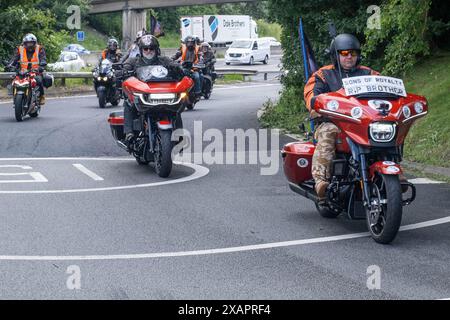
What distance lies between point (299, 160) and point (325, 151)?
1.67ft

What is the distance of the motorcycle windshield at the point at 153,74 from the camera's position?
13.9 metres

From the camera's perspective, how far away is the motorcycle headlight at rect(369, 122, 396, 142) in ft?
29.9

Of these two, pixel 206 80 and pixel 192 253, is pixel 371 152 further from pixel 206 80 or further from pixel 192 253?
pixel 206 80

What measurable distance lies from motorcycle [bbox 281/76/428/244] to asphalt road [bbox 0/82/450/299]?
262 millimetres

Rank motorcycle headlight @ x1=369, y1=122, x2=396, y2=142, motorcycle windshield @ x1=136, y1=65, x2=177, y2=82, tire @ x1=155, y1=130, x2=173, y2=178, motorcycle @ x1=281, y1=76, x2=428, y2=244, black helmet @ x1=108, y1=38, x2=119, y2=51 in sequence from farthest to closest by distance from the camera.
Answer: black helmet @ x1=108, y1=38, x2=119, y2=51, motorcycle windshield @ x1=136, y1=65, x2=177, y2=82, tire @ x1=155, y1=130, x2=173, y2=178, motorcycle headlight @ x1=369, y1=122, x2=396, y2=142, motorcycle @ x1=281, y1=76, x2=428, y2=244

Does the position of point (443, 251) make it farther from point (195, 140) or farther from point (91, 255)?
point (195, 140)

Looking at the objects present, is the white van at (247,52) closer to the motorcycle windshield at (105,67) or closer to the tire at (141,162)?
the motorcycle windshield at (105,67)

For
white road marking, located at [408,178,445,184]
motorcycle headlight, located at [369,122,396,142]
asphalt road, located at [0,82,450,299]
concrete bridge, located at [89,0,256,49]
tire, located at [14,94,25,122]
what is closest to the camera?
asphalt road, located at [0,82,450,299]

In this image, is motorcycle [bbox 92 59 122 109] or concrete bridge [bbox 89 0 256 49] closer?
motorcycle [bbox 92 59 122 109]

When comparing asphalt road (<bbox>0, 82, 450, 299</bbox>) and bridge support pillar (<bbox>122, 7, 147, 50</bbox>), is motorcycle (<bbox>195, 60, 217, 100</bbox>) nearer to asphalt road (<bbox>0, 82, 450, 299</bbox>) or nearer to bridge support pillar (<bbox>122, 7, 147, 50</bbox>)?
asphalt road (<bbox>0, 82, 450, 299</bbox>)

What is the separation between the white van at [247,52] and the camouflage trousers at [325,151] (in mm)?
60791

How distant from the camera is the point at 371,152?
930 centimetres

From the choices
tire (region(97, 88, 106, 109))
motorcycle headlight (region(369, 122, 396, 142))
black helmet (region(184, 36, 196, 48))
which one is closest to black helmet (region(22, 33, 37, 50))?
tire (region(97, 88, 106, 109))

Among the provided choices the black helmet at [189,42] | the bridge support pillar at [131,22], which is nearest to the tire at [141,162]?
the black helmet at [189,42]
